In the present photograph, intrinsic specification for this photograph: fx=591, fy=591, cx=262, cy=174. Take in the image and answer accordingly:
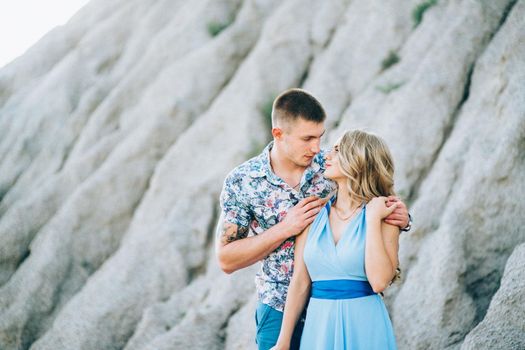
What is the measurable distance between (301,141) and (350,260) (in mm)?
1002

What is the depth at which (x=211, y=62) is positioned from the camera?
466 inches

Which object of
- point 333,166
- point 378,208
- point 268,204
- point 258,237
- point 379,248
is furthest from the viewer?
point 268,204

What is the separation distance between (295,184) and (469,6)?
234 inches

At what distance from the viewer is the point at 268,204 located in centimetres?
423

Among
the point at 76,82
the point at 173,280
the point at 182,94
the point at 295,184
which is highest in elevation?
the point at 295,184

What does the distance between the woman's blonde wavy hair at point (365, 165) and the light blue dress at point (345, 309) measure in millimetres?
145

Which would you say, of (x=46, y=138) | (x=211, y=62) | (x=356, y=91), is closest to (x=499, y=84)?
(x=356, y=91)

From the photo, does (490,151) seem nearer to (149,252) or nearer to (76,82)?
(149,252)

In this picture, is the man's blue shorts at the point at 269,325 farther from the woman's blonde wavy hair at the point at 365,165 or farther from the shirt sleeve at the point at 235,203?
the woman's blonde wavy hair at the point at 365,165

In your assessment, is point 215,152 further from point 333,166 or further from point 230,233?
point 333,166

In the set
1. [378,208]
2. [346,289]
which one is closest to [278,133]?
[378,208]

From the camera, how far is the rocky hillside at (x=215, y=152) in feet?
20.6

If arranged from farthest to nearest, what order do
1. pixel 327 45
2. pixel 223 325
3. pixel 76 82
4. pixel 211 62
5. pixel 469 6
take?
pixel 76 82
pixel 211 62
pixel 327 45
pixel 469 6
pixel 223 325

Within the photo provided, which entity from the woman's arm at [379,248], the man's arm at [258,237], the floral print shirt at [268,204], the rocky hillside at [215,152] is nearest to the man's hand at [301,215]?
the man's arm at [258,237]
